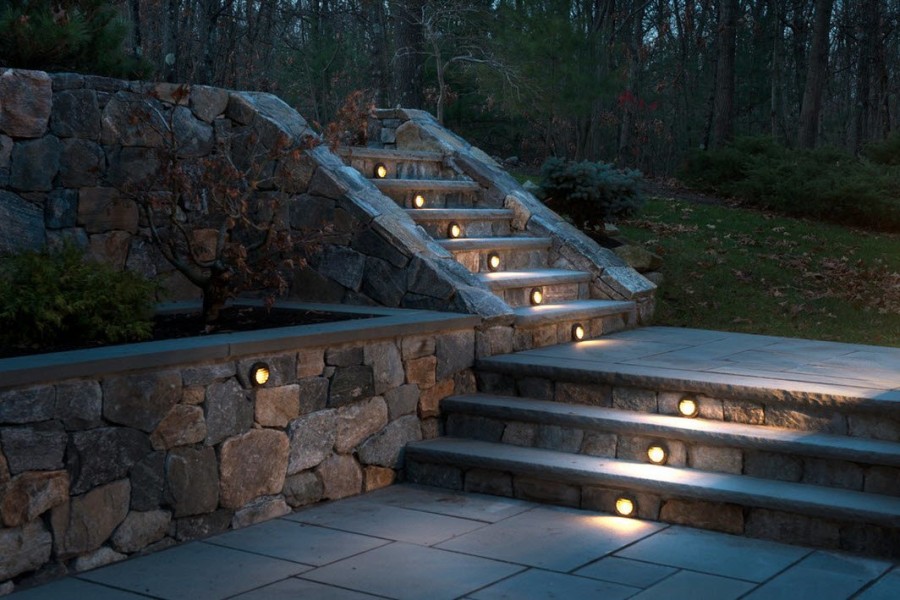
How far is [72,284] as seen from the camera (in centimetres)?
496

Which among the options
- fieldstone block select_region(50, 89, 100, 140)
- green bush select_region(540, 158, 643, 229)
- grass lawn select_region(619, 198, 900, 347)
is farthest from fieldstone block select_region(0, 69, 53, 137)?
grass lawn select_region(619, 198, 900, 347)

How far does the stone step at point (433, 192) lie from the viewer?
300 inches

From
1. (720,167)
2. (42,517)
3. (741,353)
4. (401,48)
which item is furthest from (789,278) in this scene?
(42,517)

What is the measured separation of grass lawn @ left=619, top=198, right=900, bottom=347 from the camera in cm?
855

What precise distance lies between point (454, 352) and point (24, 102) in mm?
2717

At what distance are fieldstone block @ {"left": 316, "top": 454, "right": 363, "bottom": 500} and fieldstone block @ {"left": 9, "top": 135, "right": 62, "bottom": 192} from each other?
2.23 metres

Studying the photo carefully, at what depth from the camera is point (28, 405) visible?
12.9 ft

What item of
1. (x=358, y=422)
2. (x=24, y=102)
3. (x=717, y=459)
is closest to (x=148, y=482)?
(x=358, y=422)

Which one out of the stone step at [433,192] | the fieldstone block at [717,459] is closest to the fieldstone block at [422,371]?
the fieldstone block at [717,459]

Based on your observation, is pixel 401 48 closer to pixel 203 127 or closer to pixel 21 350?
pixel 203 127

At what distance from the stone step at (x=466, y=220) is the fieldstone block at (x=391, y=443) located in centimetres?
197

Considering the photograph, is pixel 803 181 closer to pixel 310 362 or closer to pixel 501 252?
pixel 501 252

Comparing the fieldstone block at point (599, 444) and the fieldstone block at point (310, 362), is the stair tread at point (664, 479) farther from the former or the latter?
the fieldstone block at point (310, 362)

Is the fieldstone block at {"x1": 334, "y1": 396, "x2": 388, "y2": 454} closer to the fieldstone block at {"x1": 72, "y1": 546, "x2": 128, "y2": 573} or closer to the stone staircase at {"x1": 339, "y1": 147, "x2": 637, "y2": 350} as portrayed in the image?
the stone staircase at {"x1": 339, "y1": 147, "x2": 637, "y2": 350}
